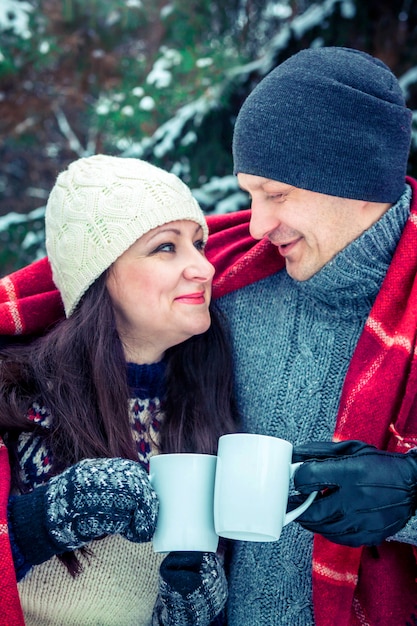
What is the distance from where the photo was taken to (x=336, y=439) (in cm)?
179

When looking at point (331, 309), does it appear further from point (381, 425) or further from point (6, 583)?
point (6, 583)

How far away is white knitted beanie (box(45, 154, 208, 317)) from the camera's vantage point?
195 cm

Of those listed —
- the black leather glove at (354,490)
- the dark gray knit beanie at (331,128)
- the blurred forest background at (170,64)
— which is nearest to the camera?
the black leather glove at (354,490)

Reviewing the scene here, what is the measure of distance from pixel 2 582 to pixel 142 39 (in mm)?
5726

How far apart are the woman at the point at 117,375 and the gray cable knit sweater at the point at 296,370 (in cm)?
11

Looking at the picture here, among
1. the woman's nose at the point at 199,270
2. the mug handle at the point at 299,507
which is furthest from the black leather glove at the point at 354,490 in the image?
the woman's nose at the point at 199,270

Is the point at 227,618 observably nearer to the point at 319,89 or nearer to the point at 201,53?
the point at 319,89

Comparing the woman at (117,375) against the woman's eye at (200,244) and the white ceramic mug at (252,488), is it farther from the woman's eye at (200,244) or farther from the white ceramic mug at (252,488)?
the white ceramic mug at (252,488)

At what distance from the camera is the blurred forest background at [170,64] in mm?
3486

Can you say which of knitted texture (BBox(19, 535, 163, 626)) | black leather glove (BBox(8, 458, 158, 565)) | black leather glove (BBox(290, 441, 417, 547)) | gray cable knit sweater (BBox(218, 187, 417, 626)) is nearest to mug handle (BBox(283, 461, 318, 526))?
black leather glove (BBox(290, 441, 417, 547))

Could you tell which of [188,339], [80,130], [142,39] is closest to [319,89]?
[188,339]

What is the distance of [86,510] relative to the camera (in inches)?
58.3

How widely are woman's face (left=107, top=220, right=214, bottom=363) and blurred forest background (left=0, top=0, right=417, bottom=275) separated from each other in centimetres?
166

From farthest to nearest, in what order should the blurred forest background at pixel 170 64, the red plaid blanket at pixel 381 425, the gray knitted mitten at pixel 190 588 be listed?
the blurred forest background at pixel 170 64 → the red plaid blanket at pixel 381 425 → the gray knitted mitten at pixel 190 588
